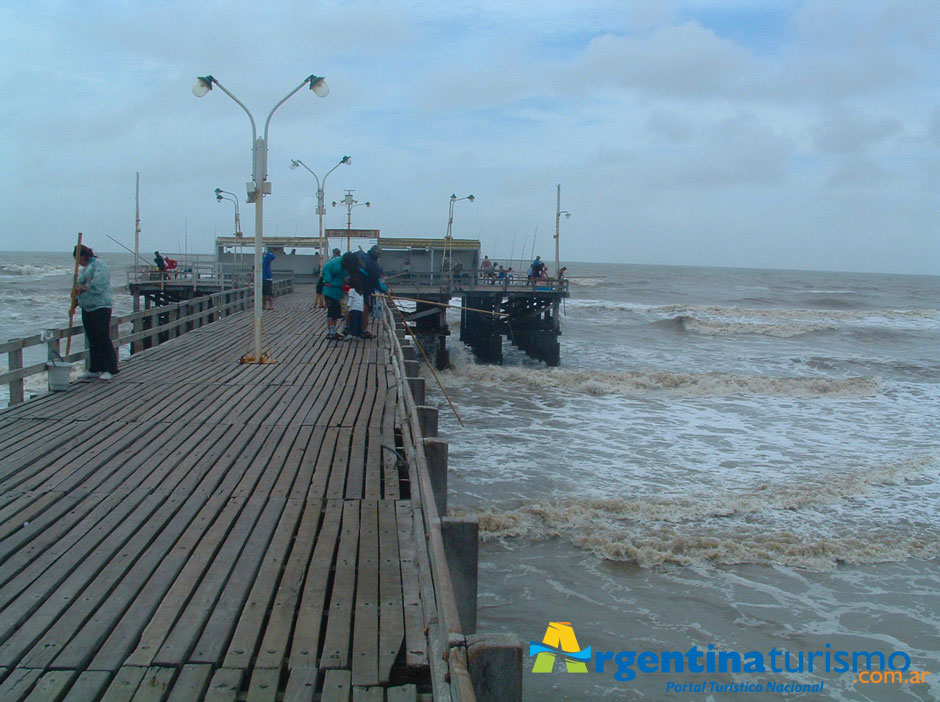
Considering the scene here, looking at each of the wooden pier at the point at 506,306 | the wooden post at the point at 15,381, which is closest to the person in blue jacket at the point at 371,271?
the wooden post at the point at 15,381

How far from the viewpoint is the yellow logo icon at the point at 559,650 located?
6.35m

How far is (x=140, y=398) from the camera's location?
8586 millimetres

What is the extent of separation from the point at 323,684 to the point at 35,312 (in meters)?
50.9

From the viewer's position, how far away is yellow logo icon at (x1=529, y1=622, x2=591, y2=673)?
20.8ft

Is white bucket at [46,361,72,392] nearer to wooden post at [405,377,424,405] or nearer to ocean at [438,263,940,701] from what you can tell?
wooden post at [405,377,424,405]

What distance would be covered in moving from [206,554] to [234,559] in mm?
191

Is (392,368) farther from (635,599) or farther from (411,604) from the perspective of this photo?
(411,604)

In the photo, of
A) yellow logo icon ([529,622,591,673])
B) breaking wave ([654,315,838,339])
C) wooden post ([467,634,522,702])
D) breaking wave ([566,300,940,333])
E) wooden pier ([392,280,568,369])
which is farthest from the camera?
breaking wave ([566,300,940,333])

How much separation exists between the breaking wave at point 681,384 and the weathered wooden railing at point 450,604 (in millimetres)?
16097

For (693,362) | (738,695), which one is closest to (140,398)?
(738,695)

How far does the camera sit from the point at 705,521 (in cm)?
981

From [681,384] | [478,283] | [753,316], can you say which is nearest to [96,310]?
[681,384]

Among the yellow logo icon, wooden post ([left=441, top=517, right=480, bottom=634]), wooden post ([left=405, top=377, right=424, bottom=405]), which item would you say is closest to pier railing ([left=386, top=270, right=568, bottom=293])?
wooden post ([left=405, top=377, right=424, bottom=405])

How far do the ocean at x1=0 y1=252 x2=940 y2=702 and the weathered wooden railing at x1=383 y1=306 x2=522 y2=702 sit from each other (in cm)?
185
